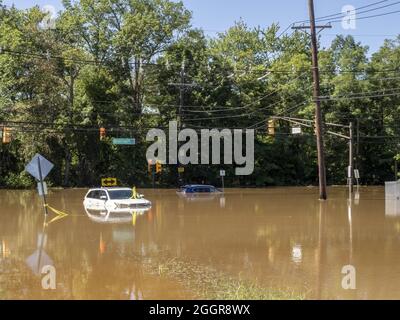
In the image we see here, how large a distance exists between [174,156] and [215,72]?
10.9 meters

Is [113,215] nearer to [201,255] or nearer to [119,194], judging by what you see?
[119,194]

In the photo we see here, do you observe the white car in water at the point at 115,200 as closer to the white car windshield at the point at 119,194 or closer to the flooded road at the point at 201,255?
the white car windshield at the point at 119,194

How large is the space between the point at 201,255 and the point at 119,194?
15.9 meters

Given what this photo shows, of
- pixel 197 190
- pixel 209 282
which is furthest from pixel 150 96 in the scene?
pixel 209 282

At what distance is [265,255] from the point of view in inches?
619

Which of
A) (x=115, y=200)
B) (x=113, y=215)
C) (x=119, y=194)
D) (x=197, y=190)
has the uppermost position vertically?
(x=119, y=194)

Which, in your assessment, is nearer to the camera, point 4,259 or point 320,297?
point 320,297

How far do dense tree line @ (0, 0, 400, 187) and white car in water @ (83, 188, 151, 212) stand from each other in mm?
27252

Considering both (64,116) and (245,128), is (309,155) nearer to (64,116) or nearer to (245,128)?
(245,128)

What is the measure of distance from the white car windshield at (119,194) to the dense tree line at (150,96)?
2816cm

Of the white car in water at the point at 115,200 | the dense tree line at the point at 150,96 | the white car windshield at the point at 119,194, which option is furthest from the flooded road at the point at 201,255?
the dense tree line at the point at 150,96

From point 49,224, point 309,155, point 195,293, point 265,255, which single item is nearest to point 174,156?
point 309,155

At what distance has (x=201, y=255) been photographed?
15773mm

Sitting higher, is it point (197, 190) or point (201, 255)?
point (197, 190)
